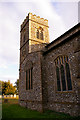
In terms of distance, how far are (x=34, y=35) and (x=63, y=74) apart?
10.9 metres

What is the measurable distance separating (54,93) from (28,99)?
4.90m

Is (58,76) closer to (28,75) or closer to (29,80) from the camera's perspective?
(29,80)

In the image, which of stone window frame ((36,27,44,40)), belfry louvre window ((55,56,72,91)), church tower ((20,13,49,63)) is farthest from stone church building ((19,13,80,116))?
stone window frame ((36,27,44,40))

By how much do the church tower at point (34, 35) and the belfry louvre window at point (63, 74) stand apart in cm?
729

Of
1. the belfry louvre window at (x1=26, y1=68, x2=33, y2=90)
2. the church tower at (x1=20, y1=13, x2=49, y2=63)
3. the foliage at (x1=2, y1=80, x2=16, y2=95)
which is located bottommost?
the foliage at (x1=2, y1=80, x2=16, y2=95)

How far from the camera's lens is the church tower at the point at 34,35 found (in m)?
17.6

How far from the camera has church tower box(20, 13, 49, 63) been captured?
1762 cm

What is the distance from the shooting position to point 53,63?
38.5 ft

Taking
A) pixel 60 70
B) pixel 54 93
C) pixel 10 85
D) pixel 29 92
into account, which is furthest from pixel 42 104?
pixel 10 85

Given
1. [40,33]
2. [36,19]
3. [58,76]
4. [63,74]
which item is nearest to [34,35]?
[40,33]

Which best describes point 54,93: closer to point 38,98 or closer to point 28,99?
point 38,98

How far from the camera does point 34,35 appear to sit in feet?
60.8

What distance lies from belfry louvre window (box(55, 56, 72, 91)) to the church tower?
7.29 meters

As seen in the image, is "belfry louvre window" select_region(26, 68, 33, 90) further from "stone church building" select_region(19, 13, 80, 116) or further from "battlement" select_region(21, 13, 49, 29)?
"battlement" select_region(21, 13, 49, 29)
